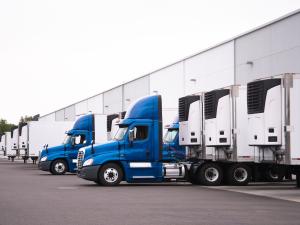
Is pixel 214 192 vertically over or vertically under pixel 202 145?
under

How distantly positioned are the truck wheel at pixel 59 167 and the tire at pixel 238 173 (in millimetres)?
12553

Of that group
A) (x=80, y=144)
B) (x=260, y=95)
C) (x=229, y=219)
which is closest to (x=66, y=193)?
(x=260, y=95)

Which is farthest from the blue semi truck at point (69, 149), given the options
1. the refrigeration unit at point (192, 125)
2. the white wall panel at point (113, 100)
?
the white wall panel at point (113, 100)

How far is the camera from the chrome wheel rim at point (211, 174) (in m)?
24.1

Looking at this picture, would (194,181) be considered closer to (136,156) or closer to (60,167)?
(136,156)

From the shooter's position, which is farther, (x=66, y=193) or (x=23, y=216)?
(x=66, y=193)

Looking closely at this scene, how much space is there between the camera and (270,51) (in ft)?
113

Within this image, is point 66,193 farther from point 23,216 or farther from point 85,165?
point 23,216

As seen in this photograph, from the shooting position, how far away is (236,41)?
3850cm

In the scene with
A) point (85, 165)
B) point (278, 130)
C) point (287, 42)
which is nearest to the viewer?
point (278, 130)

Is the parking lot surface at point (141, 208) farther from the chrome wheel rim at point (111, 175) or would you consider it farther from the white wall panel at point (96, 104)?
the white wall panel at point (96, 104)

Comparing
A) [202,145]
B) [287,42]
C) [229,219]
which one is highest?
[287,42]

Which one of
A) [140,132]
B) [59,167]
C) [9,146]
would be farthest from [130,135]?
[9,146]

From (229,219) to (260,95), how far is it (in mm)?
7697
